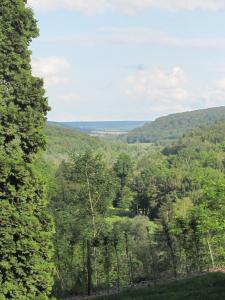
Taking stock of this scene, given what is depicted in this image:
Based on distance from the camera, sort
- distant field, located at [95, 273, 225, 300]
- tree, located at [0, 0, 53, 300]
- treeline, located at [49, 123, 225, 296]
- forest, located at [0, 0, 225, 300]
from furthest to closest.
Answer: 1. treeline, located at [49, 123, 225, 296]
2. distant field, located at [95, 273, 225, 300]
3. forest, located at [0, 0, 225, 300]
4. tree, located at [0, 0, 53, 300]

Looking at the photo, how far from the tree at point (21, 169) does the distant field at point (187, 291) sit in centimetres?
745

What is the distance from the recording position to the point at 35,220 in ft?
49.7

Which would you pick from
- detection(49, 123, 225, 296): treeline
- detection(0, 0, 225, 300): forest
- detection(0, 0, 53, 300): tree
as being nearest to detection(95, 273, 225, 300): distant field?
detection(0, 0, 225, 300): forest

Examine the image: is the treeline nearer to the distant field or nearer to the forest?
the forest

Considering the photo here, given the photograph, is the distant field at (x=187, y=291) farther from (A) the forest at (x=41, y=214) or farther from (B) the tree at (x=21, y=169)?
(B) the tree at (x=21, y=169)

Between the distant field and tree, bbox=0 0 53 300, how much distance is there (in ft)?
24.4

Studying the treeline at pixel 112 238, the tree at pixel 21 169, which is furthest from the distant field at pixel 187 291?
the tree at pixel 21 169

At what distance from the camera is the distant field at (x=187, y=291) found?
66.6 feet

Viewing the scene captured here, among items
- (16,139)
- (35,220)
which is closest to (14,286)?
(35,220)

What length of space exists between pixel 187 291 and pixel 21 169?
10748 millimetres

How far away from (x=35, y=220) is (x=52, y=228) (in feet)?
3.37

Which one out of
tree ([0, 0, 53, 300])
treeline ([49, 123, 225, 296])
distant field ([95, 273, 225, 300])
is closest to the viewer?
tree ([0, 0, 53, 300])

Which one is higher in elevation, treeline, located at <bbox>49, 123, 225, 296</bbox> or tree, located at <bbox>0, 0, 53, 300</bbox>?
tree, located at <bbox>0, 0, 53, 300</bbox>

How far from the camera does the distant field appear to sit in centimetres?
2030
